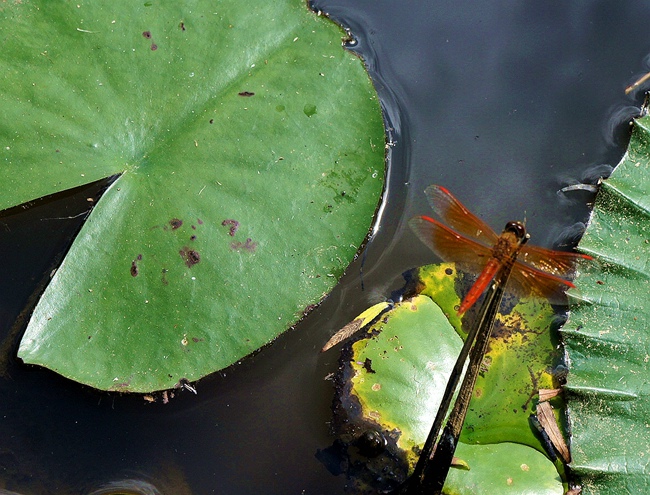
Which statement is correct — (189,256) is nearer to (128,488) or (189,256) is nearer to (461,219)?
(128,488)

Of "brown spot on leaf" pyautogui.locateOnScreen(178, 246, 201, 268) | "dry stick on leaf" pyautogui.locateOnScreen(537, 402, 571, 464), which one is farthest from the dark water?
"dry stick on leaf" pyautogui.locateOnScreen(537, 402, 571, 464)

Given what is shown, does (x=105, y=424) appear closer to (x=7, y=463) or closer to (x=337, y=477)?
(x=7, y=463)

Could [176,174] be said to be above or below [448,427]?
above

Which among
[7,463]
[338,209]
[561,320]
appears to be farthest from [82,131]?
[561,320]

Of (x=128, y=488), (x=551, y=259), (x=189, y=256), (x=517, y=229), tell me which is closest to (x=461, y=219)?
(x=517, y=229)

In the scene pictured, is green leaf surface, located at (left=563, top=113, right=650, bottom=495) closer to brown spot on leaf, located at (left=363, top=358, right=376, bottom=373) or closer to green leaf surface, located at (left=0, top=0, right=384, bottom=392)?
brown spot on leaf, located at (left=363, top=358, right=376, bottom=373)

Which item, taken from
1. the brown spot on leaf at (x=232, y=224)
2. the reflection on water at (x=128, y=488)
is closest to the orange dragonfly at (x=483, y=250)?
the brown spot on leaf at (x=232, y=224)
